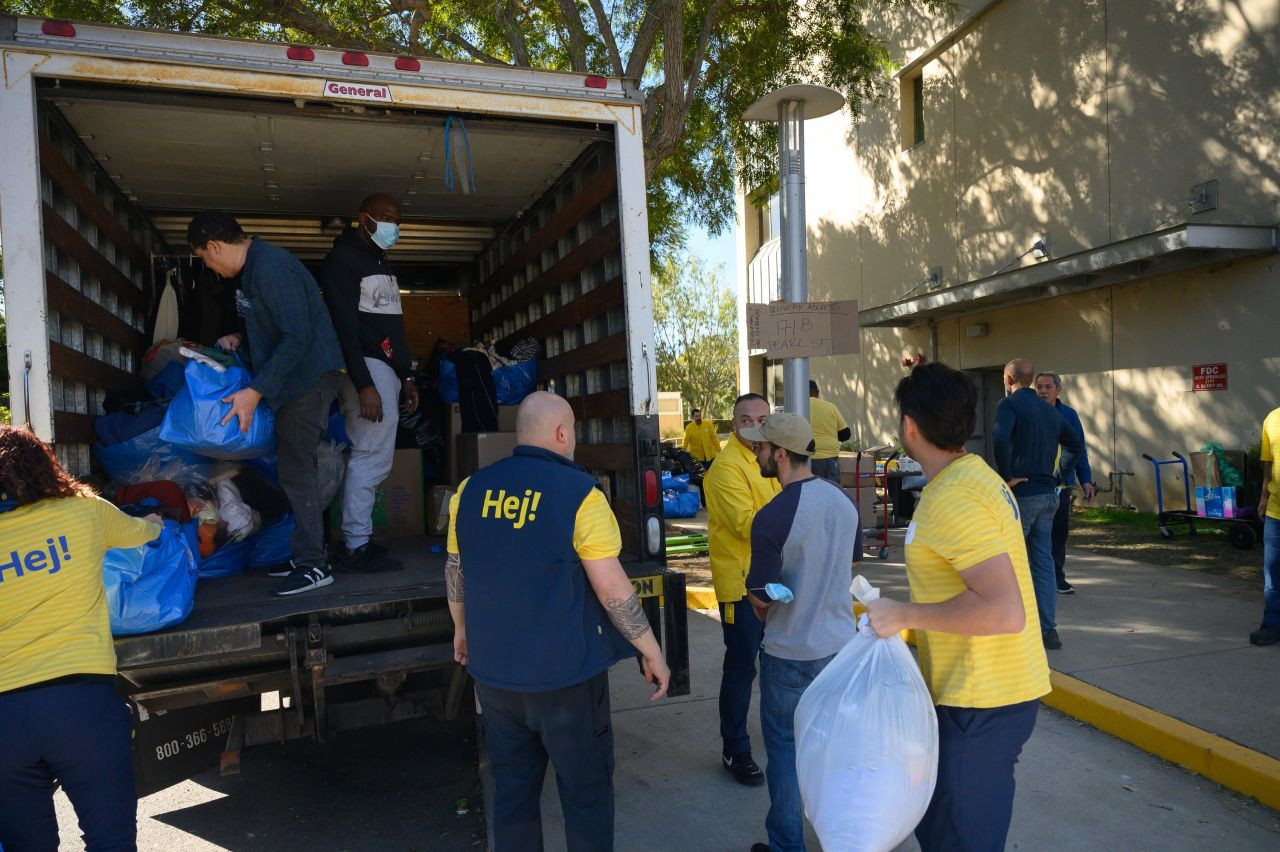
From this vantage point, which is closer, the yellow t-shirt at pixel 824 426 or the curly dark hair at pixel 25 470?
the curly dark hair at pixel 25 470

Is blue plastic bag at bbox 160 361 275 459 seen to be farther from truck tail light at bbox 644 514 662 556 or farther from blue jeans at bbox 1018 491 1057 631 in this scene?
blue jeans at bbox 1018 491 1057 631

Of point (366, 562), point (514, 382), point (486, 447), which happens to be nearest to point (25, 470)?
point (366, 562)

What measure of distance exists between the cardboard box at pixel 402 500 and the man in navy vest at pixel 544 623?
2.47 metres

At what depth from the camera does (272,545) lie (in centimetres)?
429

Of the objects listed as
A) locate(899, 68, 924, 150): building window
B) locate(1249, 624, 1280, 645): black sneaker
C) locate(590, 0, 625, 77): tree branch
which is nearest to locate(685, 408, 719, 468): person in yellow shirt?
locate(899, 68, 924, 150): building window

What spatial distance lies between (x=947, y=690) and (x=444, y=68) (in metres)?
3.11

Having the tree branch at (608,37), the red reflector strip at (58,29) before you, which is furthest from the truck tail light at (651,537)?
the tree branch at (608,37)

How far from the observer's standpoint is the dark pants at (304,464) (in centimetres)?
381

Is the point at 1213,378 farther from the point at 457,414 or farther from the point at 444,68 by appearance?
the point at 444,68

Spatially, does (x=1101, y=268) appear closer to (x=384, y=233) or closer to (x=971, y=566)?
(x=384, y=233)

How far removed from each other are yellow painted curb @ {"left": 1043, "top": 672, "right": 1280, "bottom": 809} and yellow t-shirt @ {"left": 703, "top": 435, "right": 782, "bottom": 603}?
221 cm

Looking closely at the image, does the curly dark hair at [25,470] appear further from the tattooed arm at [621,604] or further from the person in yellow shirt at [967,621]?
the person in yellow shirt at [967,621]

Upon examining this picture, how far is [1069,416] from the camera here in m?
7.20

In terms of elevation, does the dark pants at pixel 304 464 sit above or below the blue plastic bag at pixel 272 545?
above
